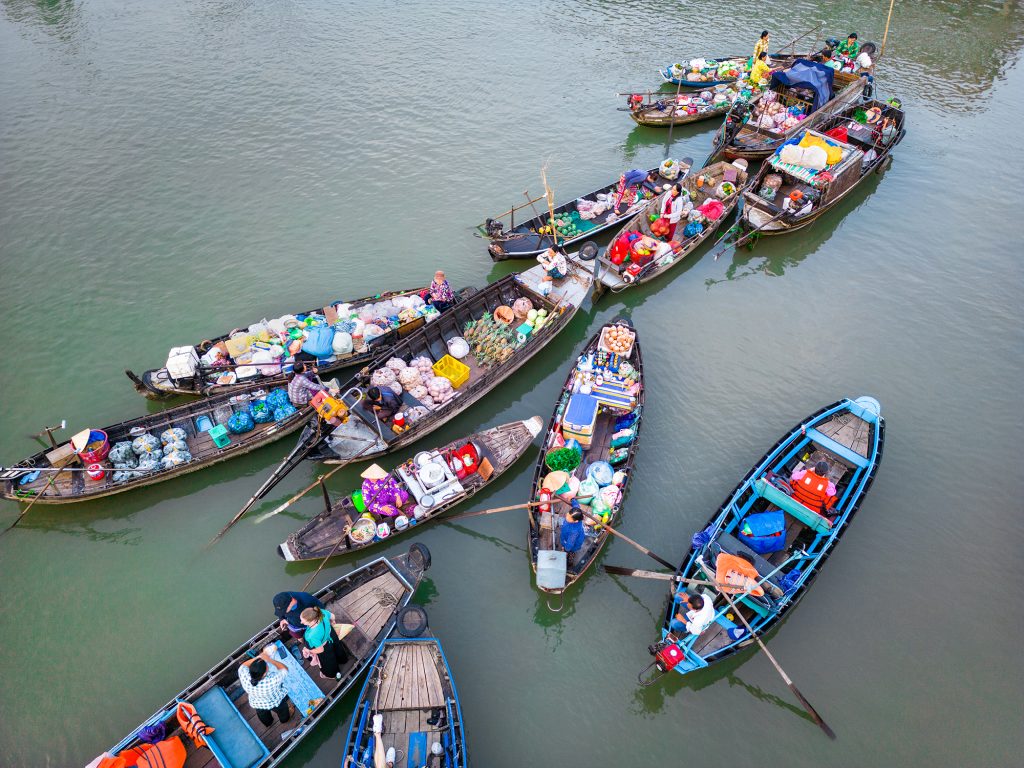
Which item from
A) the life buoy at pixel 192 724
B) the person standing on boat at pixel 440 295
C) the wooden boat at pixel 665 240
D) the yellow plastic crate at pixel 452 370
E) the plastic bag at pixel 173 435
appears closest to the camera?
the life buoy at pixel 192 724

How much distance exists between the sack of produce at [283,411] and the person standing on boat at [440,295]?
4.76 m

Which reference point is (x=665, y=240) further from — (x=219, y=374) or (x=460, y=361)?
(x=219, y=374)

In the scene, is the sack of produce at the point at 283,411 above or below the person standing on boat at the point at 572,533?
above

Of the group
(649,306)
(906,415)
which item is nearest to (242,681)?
(649,306)

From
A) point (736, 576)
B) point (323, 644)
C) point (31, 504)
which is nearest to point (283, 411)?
point (31, 504)

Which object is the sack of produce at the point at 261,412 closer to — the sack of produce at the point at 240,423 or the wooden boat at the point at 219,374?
the sack of produce at the point at 240,423

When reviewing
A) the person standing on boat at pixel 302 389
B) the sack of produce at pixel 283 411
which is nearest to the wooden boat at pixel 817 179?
the person standing on boat at pixel 302 389

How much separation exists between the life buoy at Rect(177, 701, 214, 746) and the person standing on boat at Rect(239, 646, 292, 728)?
76 cm

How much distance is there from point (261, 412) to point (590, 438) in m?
7.99

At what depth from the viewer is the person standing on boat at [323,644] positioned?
33.2 ft

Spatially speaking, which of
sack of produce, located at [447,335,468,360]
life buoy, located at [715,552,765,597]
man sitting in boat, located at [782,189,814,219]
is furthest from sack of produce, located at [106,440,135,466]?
man sitting in boat, located at [782,189,814,219]

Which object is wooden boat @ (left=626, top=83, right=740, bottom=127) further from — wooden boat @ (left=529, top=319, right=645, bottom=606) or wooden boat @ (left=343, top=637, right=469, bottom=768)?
wooden boat @ (left=343, top=637, right=469, bottom=768)

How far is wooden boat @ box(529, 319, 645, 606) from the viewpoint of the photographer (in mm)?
12164

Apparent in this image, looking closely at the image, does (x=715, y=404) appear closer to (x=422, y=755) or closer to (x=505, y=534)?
(x=505, y=534)
